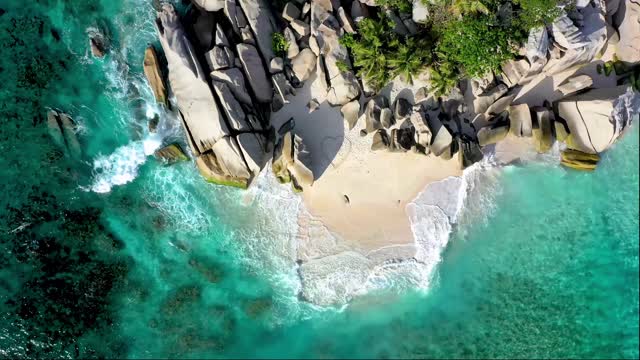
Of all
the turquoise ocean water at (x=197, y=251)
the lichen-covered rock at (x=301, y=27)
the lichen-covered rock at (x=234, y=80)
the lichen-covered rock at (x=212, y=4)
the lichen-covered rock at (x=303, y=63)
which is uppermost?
the lichen-covered rock at (x=212, y=4)

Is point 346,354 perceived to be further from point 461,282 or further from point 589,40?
point 589,40

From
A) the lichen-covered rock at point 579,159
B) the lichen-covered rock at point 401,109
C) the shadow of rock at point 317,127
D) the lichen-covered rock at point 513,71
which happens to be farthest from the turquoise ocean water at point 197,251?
the lichen-covered rock at point 401,109

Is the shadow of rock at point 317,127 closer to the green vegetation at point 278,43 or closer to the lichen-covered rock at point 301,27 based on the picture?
the green vegetation at point 278,43

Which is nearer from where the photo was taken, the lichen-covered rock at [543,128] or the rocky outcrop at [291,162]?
the rocky outcrop at [291,162]

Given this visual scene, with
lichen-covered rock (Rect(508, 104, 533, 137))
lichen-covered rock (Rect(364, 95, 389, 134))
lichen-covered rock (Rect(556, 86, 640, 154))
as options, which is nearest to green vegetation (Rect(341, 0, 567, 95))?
lichen-covered rock (Rect(364, 95, 389, 134))

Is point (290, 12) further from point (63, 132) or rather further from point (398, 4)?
point (63, 132)
